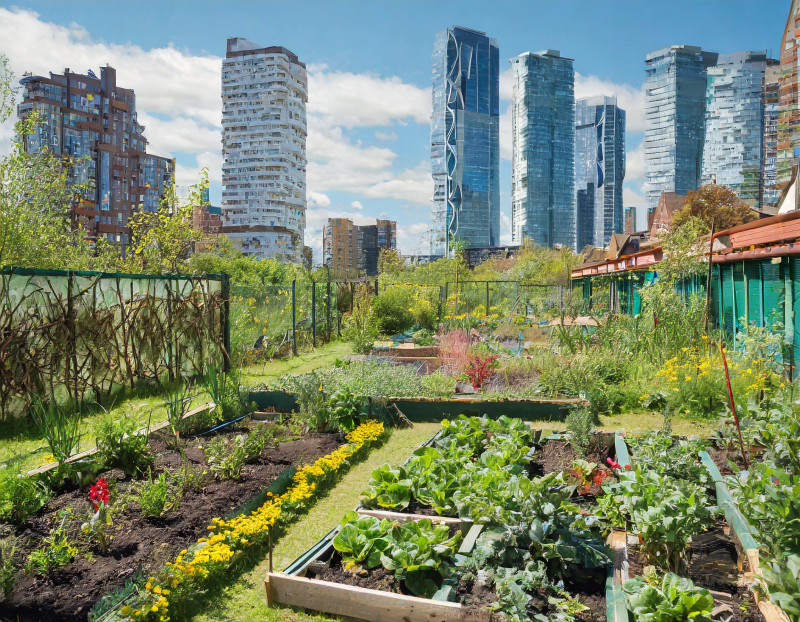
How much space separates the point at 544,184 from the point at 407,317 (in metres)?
98.5

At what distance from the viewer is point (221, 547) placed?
9.86 feet

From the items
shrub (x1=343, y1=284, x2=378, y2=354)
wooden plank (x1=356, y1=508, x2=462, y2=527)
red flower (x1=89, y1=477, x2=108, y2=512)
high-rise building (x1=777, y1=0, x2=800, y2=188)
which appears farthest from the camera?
high-rise building (x1=777, y1=0, x2=800, y2=188)

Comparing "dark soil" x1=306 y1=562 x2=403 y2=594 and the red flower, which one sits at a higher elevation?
the red flower

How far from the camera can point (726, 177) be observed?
91375 mm

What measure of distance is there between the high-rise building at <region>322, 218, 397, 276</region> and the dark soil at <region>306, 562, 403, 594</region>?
229ft

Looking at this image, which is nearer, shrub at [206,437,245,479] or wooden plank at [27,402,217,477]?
wooden plank at [27,402,217,477]

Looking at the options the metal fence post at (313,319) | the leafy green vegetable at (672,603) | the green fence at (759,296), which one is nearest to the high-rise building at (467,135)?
the metal fence post at (313,319)

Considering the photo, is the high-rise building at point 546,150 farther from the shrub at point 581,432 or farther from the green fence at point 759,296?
the shrub at point 581,432

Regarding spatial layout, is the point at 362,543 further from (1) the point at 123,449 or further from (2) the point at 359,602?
(1) the point at 123,449

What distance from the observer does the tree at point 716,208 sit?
32.6 m

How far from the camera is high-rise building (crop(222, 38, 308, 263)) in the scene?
8662cm

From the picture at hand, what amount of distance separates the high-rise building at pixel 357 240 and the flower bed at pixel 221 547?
68291mm

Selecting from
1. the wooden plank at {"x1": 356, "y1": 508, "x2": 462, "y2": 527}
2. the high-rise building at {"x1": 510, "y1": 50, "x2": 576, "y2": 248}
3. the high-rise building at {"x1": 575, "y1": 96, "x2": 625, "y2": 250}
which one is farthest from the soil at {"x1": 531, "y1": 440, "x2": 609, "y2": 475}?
the high-rise building at {"x1": 575, "y1": 96, "x2": 625, "y2": 250}

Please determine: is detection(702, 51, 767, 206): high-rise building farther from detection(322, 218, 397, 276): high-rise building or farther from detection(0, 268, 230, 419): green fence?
detection(0, 268, 230, 419): green fence
